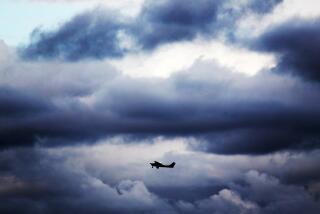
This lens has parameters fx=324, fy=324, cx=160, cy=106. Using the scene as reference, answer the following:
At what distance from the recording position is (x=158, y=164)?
527ft
